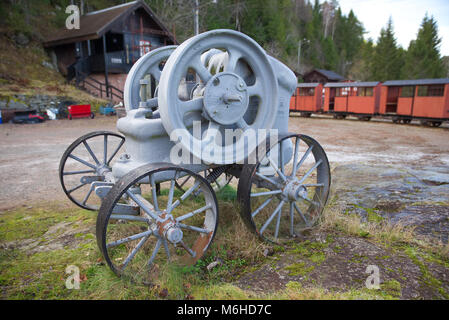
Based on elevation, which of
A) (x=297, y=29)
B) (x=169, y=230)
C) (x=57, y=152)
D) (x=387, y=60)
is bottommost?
(x=57, y=152)

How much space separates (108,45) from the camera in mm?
22203

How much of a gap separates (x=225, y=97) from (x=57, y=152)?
663cm

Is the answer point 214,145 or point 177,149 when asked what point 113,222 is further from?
point 214,145

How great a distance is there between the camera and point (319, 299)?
2115 millimetres

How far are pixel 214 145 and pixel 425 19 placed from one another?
50907 millimetres

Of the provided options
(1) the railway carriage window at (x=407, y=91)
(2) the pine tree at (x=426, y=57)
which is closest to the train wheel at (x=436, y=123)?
(1) the railway carriage window at (x=407, y=91)

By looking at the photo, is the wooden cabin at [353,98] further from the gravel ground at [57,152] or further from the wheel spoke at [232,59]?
the wheel spoke at [232,59]

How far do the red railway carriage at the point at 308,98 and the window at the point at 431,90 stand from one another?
6170mm

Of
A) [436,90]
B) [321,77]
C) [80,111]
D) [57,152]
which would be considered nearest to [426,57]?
[321,77]

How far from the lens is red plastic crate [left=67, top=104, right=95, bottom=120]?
49.4ft

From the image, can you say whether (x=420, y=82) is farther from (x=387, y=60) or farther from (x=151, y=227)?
(x=387, y=60)

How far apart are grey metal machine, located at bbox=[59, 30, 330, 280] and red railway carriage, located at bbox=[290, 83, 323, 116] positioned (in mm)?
17722

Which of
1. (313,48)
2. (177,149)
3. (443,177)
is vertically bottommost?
(443,177)
